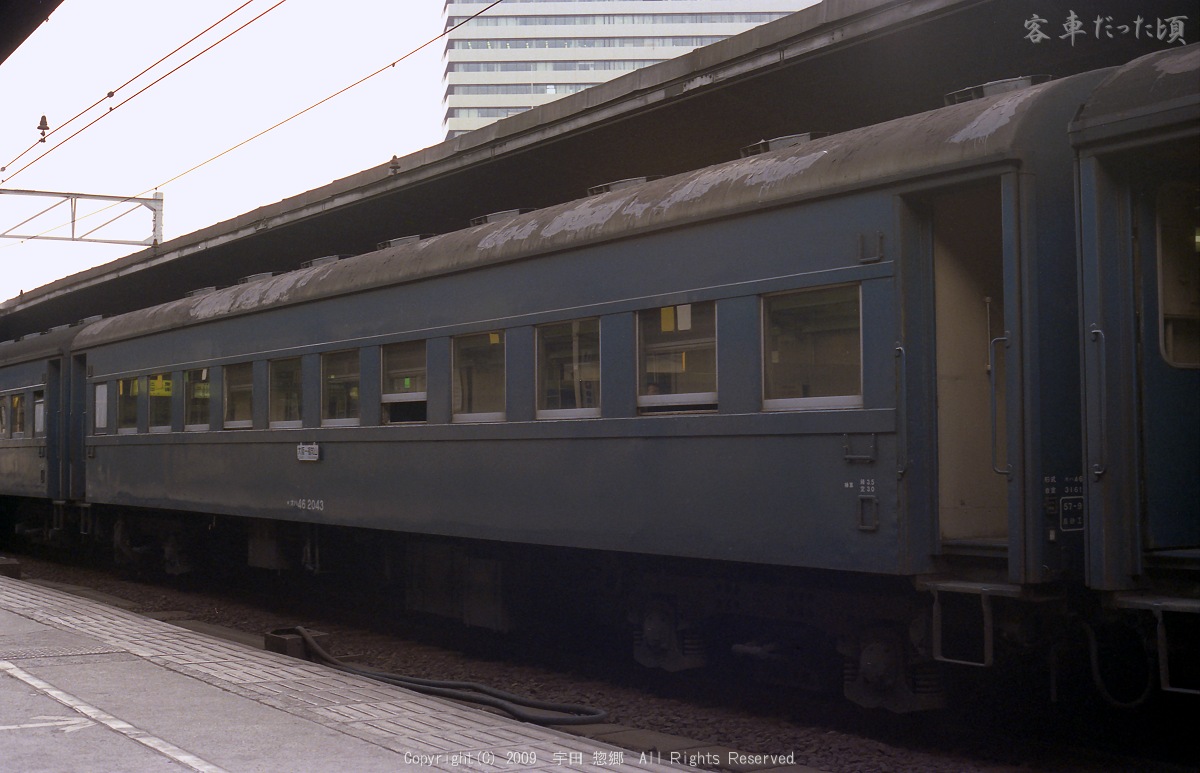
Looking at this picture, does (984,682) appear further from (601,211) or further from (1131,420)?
(601,211)

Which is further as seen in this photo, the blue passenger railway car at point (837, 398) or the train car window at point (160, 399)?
the train car window at point (160, 399)

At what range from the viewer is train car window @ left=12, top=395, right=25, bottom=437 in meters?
20.2

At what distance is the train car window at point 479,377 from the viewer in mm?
9383

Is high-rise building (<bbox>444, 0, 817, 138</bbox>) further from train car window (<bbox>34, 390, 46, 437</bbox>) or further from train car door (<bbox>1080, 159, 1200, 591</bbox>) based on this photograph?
train car door (<bbox>1080, 159, 1200, 591</bbox>)

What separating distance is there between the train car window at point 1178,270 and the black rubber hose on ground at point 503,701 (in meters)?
3.63

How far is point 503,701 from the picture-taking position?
7707 mm

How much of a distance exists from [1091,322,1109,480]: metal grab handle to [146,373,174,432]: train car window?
37.2 feet

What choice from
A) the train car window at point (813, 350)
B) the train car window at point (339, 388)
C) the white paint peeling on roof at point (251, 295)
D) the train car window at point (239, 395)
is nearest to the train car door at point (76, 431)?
the white paint peeling on roof at point (251, 295)

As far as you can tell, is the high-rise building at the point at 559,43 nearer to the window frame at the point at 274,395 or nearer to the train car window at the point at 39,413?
the train car window at the point at 39,413

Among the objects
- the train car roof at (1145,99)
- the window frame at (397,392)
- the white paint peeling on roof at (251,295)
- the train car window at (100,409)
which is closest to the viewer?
the train car roof at (1145,99)

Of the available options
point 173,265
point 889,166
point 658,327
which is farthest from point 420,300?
point 173,265

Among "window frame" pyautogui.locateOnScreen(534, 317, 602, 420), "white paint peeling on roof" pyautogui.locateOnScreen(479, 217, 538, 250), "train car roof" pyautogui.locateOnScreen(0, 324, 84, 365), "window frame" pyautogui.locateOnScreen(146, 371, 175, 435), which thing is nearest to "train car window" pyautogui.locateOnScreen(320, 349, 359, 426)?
"white paint peeling on roof" pyautogui.locateOnScreen(479, 217, 538, 250)

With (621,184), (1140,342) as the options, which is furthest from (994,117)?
(621,184)

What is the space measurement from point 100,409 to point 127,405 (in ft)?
3.43
